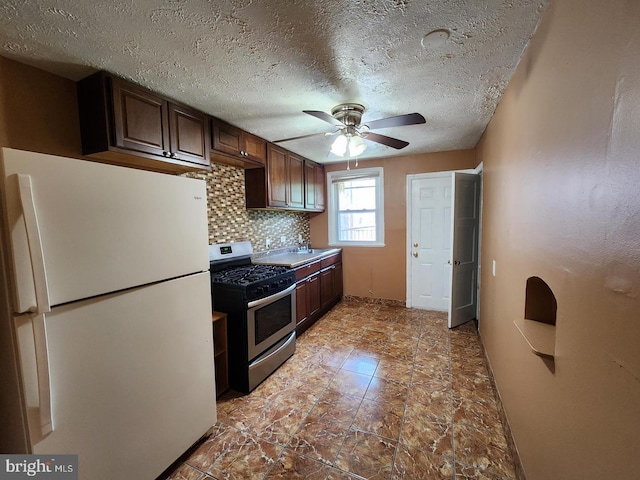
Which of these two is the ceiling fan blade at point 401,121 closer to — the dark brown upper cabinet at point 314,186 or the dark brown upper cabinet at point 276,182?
the dark brown upper cabinet at point 276,182

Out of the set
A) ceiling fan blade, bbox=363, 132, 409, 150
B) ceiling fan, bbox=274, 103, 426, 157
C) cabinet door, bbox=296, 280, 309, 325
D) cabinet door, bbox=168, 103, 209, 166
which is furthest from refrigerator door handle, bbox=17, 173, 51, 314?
cabinet door, bbox=296, 280, 309, 325

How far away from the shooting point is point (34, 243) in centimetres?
97

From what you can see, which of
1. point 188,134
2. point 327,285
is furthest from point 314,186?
point 188,134

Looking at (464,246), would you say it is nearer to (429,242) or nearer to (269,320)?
(429,242)

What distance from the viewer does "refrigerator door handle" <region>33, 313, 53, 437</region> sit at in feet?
3.28

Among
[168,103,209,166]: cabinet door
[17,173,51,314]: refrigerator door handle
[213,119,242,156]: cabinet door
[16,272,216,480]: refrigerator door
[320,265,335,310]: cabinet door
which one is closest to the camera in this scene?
[17,173,51,314]: refrigerator door handle

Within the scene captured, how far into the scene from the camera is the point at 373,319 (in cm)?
380

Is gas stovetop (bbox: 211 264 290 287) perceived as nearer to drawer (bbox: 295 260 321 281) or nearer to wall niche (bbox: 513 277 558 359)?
drawer (bbox: 295 260 321 281)

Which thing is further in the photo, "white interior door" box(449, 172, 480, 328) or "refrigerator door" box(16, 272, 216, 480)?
"white interior door" box(449, 172, 480, 328)

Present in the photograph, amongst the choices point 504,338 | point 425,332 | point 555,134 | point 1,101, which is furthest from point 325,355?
point 1,101

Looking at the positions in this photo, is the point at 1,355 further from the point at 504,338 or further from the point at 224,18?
the point at 504,338

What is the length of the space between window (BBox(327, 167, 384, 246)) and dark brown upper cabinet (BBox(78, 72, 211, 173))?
8.92 ft

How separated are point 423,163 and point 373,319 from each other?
243cm

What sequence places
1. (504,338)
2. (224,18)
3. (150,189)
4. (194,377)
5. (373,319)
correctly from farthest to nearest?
(373,319)
(504,338)
(194,377)
(150,189)
(224,18)
